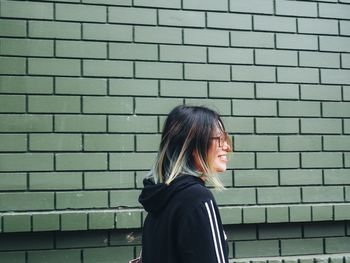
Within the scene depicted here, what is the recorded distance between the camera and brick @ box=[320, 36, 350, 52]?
4.72 m

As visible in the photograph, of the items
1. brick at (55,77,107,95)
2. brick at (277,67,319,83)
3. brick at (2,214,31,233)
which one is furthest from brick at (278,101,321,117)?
brick at (2,214,31,233)

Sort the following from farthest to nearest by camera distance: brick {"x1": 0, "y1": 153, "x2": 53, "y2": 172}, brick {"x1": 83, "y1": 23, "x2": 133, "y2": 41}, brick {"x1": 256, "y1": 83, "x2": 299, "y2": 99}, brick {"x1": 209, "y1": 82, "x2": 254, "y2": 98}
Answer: brick {"x1": 256, "y1": 83, "x2": 299, "y2": 99}
brick {"x1": 209, "y1": 82, "x2": 254, "y2": 98}
brick {"x1": 83, "y1": 23, "x2": 133, "y2": 41}
brick {"x1": 0, "y1": 153, "x2": 53, "y2": 172}

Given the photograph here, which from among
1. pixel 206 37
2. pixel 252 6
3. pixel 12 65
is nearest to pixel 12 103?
pixel 12 65

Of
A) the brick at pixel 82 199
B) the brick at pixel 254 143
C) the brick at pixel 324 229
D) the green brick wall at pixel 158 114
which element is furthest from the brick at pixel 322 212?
the brick at pixel 82 199

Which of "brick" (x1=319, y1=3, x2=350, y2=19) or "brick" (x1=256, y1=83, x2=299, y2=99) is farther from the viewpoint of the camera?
"brick" (x1=319, y1=3, x2=350, y2=19)

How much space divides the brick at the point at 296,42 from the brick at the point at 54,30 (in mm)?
1923

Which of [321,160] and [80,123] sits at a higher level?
[80,123]

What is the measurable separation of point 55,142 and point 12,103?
489 millimetres

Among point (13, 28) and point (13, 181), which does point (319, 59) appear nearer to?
point (13, 28)

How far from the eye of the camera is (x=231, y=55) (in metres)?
4.50

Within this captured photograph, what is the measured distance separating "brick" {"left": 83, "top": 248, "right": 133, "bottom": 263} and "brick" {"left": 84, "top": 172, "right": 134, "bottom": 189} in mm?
545

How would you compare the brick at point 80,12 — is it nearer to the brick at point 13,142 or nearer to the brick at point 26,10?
the brick at point 26,10

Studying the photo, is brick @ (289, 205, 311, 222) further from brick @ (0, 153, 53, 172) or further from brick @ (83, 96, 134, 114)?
brick @ (0, 153, 53, 172)

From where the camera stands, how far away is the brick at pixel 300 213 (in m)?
4.45
